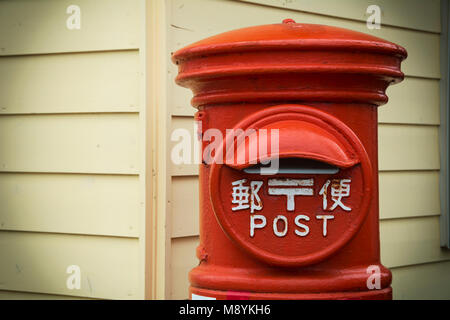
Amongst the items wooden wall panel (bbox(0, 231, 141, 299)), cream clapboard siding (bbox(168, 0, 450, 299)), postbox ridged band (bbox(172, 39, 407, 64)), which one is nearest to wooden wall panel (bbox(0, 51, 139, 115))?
wooden wall panel (bbox(0, 231, 141, 299))

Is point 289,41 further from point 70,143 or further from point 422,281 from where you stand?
point 422,281

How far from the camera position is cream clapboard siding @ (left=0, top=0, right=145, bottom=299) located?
319 centimetres

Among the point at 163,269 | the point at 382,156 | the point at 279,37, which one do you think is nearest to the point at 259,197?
the point at 279,37

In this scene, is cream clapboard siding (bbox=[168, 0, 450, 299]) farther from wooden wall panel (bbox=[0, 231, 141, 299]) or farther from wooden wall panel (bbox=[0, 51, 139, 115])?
wooden wall panel (bbox=[0, 231, 141, 299])

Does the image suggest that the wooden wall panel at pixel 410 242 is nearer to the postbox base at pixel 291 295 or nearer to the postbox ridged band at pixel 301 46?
the postbox base at pixel 291 295

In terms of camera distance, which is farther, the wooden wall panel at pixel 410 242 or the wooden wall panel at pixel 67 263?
the wooden wall panel at pixel 410 242

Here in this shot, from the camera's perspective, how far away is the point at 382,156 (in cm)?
415

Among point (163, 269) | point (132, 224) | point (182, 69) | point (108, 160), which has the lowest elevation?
point (163, 269)

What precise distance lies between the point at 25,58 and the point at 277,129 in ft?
5.91

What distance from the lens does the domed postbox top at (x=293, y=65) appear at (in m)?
2.16

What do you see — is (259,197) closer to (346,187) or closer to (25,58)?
(346,187)

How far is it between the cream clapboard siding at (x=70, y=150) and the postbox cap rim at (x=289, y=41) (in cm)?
96

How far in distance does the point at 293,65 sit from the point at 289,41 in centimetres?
8

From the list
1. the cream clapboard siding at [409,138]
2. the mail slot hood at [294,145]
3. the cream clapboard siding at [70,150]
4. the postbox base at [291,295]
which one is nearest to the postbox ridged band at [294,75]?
the mail slot hood at [294,145]
